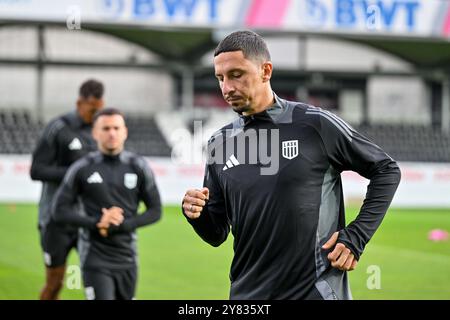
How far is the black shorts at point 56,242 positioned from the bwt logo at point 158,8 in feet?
63.6

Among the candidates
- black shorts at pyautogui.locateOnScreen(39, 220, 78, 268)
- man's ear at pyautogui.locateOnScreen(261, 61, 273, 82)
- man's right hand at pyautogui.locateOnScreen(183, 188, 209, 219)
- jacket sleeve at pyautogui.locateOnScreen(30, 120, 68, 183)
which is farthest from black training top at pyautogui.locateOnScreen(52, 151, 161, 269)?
man's ear at pyautogui.locateOnScreen(261, 61, 273, 82)

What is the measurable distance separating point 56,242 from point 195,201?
4309 millimetres

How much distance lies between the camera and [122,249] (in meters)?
6.49

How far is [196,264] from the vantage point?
12.1 m

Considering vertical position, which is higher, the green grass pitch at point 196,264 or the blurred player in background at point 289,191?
the blurred player in background at point 289,191

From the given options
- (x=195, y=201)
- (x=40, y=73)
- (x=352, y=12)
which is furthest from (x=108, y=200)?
(x=40, y=73)

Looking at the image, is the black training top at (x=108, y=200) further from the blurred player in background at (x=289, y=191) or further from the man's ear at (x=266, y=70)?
the man's ear at (x=266, y=70)

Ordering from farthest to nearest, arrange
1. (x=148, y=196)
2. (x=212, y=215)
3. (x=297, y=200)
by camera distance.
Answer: (x=148, y=196) < (x=212, y=215) < (x=297, y=200)

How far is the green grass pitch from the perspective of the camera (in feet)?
31.6

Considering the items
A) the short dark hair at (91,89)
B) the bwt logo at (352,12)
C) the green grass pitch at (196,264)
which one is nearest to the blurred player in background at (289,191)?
the short dark hair at (91,89)

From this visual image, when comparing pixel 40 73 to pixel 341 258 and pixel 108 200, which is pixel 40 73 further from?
pixel 341 258

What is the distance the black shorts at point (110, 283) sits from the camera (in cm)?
632
